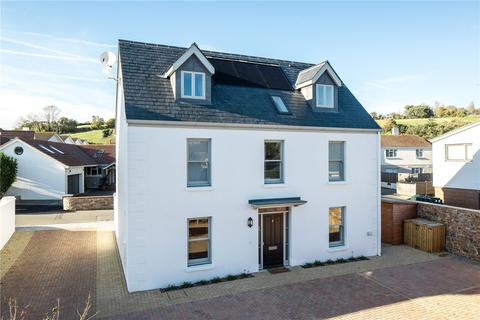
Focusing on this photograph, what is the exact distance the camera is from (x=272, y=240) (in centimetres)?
1345

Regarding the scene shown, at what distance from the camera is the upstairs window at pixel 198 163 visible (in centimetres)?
1214

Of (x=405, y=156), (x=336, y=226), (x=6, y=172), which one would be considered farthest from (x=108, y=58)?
(x=405, y=156)

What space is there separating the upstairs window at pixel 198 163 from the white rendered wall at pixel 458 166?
67.6 feet

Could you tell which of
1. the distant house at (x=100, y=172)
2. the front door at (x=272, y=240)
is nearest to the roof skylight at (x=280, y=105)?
the front door at (x=272, y=240)

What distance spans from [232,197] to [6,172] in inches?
1038

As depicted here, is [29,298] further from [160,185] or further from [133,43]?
[133,43]

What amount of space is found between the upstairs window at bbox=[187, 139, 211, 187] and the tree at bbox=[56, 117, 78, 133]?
84.4 metres

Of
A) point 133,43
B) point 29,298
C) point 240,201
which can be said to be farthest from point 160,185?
point 133,43

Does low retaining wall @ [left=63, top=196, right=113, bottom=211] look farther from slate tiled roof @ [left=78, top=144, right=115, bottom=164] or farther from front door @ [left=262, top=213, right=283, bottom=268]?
front door @ [left=262, top=213, right=283, bottom=268]

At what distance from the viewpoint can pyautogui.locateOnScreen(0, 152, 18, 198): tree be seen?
94.2 ft

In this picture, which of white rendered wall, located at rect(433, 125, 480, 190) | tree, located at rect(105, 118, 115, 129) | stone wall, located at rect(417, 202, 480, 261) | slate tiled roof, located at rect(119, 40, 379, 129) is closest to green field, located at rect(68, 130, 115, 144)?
tree, located at rect(105, 118, 115, 129)

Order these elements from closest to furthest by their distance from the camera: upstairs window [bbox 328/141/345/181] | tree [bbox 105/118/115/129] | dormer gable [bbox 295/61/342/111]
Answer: upstairs window [bbox 328/141/345/181], dormer gable [bbox 295/61/342/111], tree [bbox 105/118/115/129]

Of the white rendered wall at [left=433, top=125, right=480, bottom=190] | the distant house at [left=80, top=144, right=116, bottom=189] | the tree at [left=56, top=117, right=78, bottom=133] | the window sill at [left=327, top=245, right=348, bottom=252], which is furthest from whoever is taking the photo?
the tree at [left=56, top=117, right=78, bottom=133]

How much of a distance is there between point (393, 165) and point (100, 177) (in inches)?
1678
